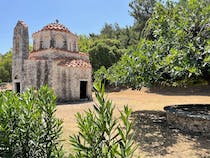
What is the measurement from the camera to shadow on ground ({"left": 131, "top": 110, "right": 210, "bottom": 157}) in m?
7.07

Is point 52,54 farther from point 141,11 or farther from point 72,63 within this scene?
point 141,11

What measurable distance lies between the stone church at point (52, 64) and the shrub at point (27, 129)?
1541cm

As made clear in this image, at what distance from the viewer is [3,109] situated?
3.77 meters

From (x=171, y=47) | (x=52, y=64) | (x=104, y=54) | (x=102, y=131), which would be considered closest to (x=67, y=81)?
(x=52, y=64)

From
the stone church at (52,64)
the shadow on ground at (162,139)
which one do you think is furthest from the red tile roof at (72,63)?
the shadow on ground at (162,139)

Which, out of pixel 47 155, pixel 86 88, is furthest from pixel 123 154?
pixel 86 88

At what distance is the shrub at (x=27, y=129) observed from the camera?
149 inches

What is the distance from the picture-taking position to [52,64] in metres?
19.4

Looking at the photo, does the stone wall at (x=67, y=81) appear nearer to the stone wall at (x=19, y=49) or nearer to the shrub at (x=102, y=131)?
the stone wall at (x=19, y=49)

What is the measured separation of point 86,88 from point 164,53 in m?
13.1

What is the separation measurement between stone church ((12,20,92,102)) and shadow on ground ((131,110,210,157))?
10.5 metres

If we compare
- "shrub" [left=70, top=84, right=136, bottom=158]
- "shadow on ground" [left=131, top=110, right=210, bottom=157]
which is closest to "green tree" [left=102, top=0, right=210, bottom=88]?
"shadow on ground" [left=131, top=110, right=210, bottom=157]

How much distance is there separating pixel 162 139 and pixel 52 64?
13346mm

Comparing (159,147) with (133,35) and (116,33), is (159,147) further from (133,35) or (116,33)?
(116,33)
